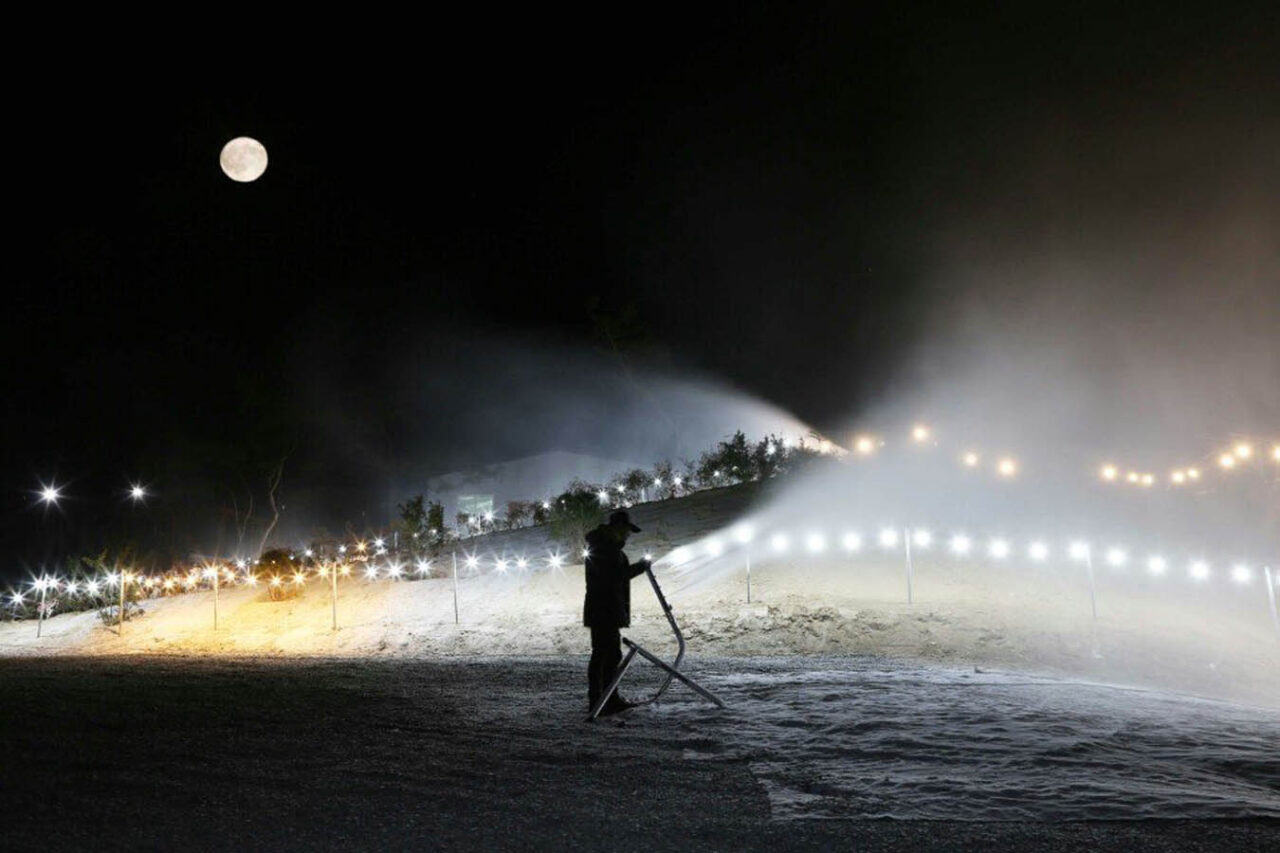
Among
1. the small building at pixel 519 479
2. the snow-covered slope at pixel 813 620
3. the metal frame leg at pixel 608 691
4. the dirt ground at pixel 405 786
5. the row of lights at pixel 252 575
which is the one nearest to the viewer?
the dirt ground at pixel 405 786

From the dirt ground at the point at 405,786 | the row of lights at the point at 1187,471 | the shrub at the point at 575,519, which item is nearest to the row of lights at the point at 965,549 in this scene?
the shrub at the point at 575,519

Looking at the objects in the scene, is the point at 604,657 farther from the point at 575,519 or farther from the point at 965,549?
the point at 575,519

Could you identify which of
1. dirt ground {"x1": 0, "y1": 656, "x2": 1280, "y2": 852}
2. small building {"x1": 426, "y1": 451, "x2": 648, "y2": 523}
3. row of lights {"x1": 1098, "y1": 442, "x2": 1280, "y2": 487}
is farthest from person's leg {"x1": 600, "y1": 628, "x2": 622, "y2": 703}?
row of lights {"x1": 1098, "y1": 442, "x2": 1280, "y2": 487}

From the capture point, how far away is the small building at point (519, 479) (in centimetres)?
4003

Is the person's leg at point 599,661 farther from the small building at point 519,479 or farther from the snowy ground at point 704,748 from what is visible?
the small building at point 519,479

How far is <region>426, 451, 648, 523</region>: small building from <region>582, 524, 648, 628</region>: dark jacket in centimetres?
3257

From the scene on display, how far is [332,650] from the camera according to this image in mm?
16844

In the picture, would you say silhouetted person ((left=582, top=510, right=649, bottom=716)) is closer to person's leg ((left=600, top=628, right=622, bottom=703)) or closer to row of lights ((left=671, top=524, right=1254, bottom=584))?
person's leg ((left=600, top=628, right=622, bottom=703))

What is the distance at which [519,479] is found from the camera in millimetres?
41094

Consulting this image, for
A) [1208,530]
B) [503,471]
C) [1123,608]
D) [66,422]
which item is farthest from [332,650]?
[66,422]

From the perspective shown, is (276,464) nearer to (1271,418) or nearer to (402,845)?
(402,845)

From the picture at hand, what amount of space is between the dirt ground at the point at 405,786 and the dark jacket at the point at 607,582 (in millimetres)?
882

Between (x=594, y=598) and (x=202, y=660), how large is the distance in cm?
970

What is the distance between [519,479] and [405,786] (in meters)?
37.1
